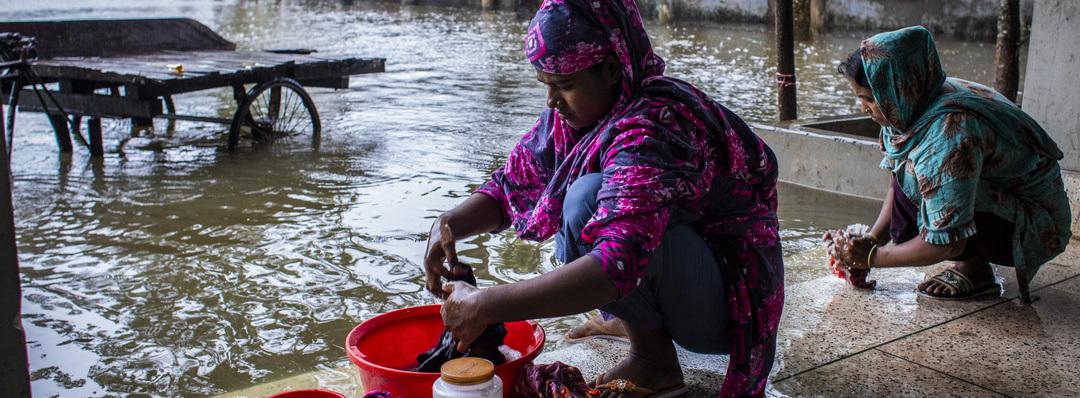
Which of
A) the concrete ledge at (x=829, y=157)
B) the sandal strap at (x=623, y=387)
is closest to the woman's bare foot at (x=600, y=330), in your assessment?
the sandal strap at (x=623, y=387)

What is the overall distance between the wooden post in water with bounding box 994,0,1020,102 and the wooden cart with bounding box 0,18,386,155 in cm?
472

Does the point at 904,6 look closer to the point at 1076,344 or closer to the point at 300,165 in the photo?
the point at 300,165

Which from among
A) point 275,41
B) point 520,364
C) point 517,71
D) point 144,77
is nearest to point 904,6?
point 517,71

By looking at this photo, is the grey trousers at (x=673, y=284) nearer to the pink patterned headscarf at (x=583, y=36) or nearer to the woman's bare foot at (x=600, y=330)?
the pink patterned headscarf at (x=583, y=36)

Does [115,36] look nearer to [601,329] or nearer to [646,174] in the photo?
[601,329]

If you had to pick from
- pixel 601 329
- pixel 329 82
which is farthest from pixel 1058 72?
pixel 329 82

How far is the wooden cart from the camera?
21.6ft

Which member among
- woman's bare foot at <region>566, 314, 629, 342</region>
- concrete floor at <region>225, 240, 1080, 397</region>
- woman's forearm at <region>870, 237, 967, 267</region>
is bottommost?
concrete floor at <region>225, 240, 1080, 397</region>

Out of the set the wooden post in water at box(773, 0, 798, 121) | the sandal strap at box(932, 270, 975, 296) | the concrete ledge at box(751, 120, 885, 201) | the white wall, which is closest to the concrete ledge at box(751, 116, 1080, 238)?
the concrete ledge at box(751, 120, 885, 201)

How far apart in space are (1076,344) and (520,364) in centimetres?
172

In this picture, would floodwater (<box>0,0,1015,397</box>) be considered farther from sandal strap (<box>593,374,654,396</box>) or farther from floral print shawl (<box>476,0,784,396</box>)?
floral print shawl (<box>476,0,784,396</box>)

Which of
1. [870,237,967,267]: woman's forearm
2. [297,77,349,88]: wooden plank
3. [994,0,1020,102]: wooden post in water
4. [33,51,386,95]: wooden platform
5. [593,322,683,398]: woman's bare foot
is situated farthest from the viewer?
[297,77,349,88]: wooden plank

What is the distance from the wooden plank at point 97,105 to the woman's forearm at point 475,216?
4.79 metres

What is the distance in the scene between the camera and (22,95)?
6867 millimetres
